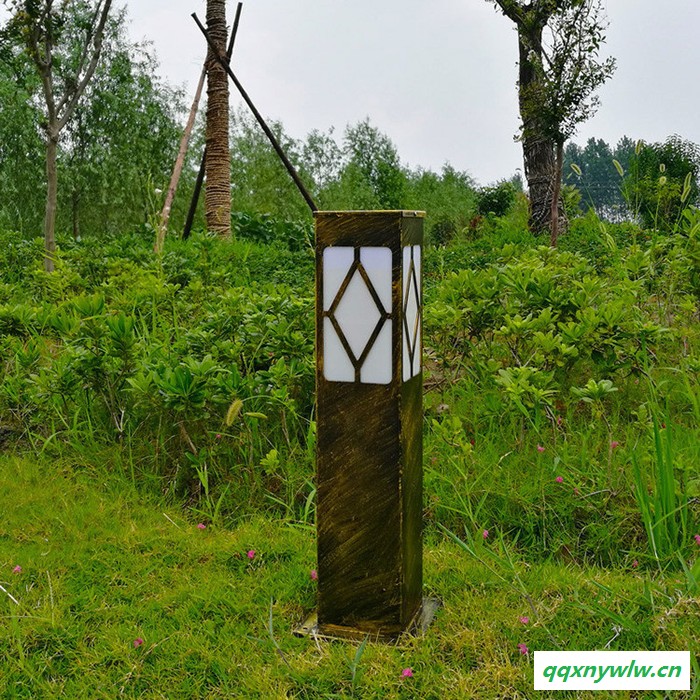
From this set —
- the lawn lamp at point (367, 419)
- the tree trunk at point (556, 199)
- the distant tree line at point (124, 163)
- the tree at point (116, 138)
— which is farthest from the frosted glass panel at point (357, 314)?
the tree at point (116, 138)

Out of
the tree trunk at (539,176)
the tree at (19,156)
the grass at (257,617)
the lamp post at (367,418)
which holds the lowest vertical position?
the grass at (257,617)

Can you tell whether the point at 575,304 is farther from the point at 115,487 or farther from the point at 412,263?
the point at 115,487

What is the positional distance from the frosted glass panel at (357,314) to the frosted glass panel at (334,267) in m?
0.03

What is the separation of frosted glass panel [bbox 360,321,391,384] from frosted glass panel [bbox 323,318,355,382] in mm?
36

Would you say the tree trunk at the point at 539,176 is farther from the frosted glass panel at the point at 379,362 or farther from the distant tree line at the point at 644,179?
the frosted glass panel at the point at 379,362

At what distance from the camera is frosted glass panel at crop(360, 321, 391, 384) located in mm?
1956

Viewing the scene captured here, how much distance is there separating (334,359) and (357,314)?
0.42ft

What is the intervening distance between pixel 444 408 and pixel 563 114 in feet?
17.9

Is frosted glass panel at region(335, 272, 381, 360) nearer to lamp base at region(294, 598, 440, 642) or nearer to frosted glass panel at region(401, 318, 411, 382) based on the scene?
frosted glass panel at region(401, 318, 411, 382)

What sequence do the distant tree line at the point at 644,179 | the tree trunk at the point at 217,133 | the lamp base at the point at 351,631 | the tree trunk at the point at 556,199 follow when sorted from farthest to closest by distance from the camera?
the tree trunk at the point at 217,133, the tree trunk at the point at 556,199, the distant tree line at the point at 644,179, the lamp base at the point at 351,631

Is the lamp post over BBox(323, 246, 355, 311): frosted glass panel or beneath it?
beneath

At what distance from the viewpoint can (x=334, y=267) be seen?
1.98m

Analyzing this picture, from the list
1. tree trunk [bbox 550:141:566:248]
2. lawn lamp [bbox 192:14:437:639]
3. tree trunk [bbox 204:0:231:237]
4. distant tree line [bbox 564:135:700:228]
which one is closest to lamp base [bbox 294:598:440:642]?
lawn lamp [bbox 192:14:437:639]

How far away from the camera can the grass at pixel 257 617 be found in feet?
6.54
